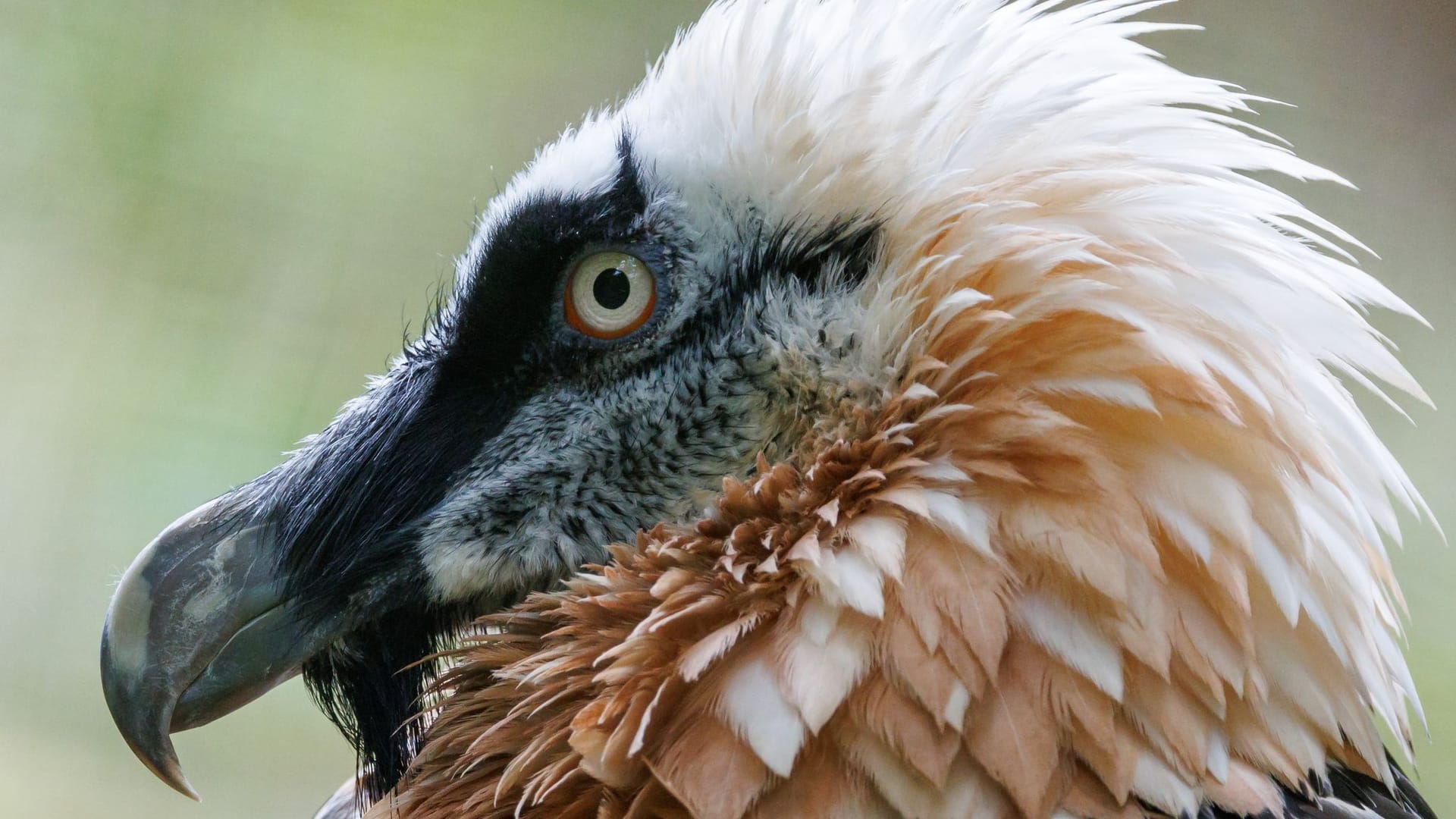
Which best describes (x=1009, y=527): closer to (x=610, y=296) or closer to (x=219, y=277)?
(x=610, y=296)

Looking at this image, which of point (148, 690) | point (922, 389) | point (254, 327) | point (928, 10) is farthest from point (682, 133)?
point (254, 327)

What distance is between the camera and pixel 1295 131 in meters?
3.20

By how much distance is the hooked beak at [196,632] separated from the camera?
990mm

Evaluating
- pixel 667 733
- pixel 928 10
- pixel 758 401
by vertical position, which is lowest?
pixel 667 733

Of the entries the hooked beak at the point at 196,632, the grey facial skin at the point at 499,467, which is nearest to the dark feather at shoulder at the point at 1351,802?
the grey facial skin at the point at 499,467

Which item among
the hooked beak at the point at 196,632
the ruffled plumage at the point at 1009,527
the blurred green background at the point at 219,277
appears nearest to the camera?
the ruffled plumage at the point at 1009,527

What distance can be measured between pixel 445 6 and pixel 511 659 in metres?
2.42

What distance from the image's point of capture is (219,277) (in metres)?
2.83

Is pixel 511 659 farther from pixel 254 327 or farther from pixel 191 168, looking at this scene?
pixel 191 168

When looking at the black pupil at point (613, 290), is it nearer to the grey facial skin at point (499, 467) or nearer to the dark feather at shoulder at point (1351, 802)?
the grey facial skin at point (499, 467)

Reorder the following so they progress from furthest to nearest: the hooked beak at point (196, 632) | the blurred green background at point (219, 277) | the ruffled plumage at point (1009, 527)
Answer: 1. the blurred green background at point (219, 277)
2. the hooked beak at point (196, 632)
3. the ruffled plumage at point (1009, 527)

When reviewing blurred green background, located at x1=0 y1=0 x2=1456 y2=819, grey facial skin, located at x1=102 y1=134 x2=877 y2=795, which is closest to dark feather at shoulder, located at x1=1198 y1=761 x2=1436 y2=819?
grey facial skin, located at x1=102 y1=134 x2=877 y2=795

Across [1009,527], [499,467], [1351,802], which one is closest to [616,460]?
[499,467]

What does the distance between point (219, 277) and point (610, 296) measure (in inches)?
81.7
